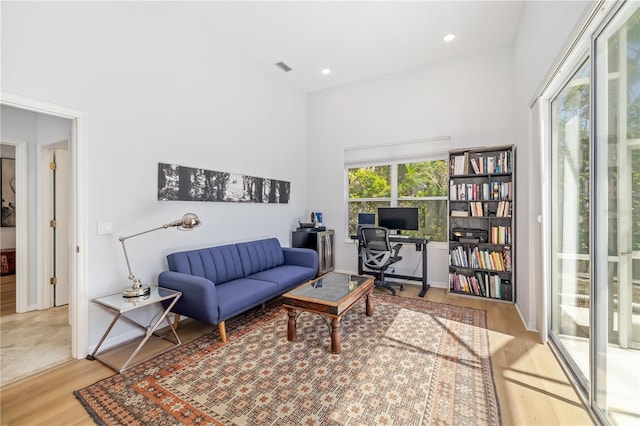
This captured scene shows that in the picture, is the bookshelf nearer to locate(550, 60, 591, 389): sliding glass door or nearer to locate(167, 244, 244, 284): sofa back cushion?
locate(550, 60, 591, 389): sliding glass door

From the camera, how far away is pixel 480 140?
4094mm

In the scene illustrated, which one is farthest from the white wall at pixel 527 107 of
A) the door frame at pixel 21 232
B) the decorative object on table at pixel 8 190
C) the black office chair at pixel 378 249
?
the decorative object on table at pixel 8 190

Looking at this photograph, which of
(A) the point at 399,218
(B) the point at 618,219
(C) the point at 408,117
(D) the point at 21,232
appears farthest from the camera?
(C) the point at 408,117

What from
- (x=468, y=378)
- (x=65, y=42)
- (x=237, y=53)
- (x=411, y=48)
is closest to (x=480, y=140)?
(x=411, y=48)

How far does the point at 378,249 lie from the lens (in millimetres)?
4062

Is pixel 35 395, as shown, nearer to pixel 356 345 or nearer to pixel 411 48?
pixel 356 345

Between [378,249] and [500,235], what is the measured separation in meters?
1.64

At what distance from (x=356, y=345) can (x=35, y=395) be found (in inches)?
93.0

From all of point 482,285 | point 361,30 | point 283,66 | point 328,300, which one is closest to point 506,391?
point 328,300

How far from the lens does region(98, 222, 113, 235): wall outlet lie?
97.0 inches

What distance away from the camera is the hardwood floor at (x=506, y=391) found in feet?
5.43

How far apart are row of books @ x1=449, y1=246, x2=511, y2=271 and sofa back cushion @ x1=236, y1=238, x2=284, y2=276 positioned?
8.46ft

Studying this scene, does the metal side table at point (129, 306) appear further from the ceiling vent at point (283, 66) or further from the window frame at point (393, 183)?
the ceiling vent at point (283, 66)

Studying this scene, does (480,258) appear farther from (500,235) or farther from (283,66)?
(283,66)
